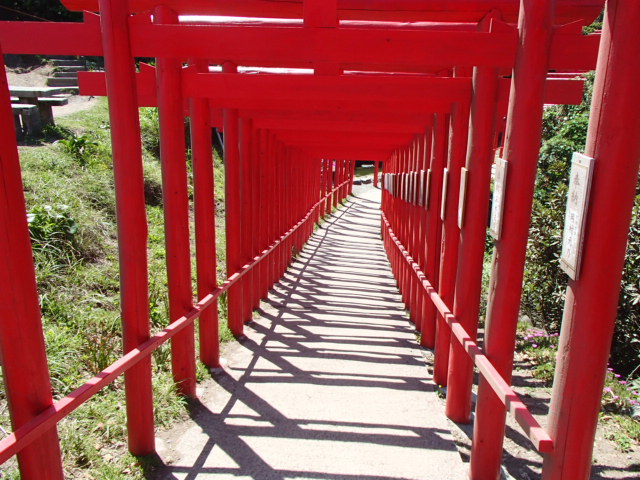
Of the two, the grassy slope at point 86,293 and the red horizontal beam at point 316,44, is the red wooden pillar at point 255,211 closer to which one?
the grassy slope at point 86,293

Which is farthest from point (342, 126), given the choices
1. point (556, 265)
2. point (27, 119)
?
point (27, 119)

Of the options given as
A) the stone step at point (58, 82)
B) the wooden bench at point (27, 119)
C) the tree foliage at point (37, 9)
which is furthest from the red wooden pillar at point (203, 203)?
the tree foliage at point (37, 9)

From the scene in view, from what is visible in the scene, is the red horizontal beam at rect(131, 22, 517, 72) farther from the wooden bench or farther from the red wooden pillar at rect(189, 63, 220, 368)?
the wooden bench

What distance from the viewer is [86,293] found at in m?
5.24

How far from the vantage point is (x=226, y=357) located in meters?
5.49

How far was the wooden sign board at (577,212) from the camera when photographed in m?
2.04

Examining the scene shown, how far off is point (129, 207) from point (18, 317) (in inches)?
44.7

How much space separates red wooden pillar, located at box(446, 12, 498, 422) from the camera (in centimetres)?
362

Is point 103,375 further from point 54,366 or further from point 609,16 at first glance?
point 609,16

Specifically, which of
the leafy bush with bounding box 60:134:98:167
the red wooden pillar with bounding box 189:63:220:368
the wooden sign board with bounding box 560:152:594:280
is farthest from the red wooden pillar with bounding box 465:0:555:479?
the leafy bush with bounding box 60:134:98:167

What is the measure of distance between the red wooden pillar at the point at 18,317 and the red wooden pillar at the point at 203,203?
2.38 meters

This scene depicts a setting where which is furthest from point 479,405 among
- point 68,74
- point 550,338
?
point 68,74

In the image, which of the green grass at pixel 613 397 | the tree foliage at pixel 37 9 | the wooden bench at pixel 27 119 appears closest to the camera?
the green grass at pixel 613 397

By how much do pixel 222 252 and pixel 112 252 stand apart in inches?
108
